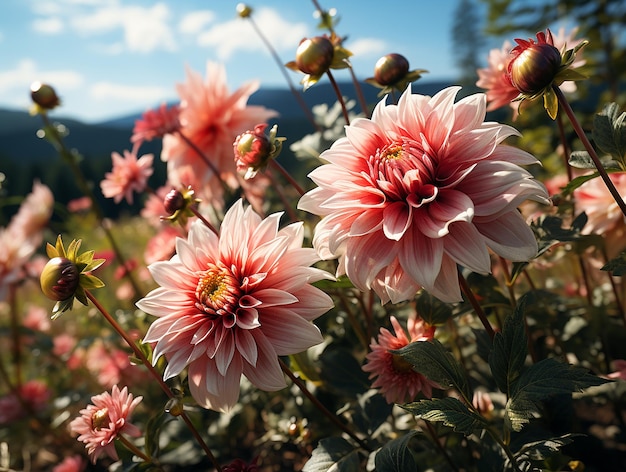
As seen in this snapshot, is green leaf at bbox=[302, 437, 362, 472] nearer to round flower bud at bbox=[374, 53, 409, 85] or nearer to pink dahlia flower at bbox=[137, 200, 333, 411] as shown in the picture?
pink dahlia flower at bbox=[137, 200, 333, 411]

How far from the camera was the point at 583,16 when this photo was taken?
10.6 metres

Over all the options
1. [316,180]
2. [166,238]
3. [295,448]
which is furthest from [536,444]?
[166,238]

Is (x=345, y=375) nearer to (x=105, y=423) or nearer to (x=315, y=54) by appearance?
(x=105, y=423)

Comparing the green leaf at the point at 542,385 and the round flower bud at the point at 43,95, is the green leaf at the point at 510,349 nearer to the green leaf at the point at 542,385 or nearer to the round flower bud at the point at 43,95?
the green leaf at the point at 542,385

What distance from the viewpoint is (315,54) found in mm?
856

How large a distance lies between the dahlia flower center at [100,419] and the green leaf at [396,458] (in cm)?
42

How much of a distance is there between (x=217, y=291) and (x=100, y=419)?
0.27 m

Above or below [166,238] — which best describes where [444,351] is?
below

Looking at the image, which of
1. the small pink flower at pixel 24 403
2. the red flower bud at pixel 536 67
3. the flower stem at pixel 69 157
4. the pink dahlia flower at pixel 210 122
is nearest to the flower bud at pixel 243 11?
the pink dahlia flower at pixel 210 122

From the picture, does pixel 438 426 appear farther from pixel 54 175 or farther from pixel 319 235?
pixel 54 175

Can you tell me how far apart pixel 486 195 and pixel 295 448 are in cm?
103

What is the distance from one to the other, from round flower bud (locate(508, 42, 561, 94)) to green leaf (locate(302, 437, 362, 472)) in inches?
24.8

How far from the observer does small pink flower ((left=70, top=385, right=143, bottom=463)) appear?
2.46ft

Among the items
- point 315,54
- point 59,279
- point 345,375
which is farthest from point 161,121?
point 345,375
